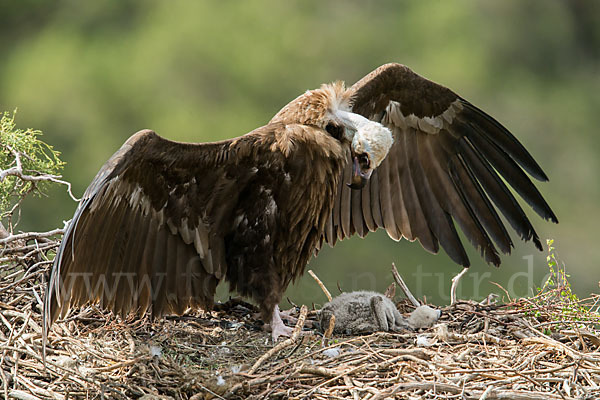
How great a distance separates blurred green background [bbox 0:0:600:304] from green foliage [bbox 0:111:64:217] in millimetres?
5319

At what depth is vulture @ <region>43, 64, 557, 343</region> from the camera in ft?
11.2

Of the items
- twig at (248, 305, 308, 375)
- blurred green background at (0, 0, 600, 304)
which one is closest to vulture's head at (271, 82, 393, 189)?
twig at (248, 305, 308, 375)

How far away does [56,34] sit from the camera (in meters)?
12.2

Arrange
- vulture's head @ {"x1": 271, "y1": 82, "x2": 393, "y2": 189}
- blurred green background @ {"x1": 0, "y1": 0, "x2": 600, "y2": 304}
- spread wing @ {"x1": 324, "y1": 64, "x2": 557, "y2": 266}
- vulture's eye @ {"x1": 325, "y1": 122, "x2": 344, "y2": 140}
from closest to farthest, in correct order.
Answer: vulture's head @ {"x1": 271, "y1": 82, "x2": 393, "y2": 189}, vulture's eye @ {"x1": 325, "y1": 122, "x2": 344, "y2": 140}, spread wing @ {"x1": 324, "y1": 64, "x2": 557, "y2": 266}, blurred green background @ {"x1": 0, "y1": 0, "x2": 600, "y2": 304}

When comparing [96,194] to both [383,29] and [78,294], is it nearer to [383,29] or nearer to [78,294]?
[78,294]

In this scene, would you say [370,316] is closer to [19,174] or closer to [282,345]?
[282,345]

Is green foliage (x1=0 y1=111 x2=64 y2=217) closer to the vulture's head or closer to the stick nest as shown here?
the stick nest

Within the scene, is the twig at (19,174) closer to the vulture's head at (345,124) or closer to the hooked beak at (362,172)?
the vulture's head at (345,124)

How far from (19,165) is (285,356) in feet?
5.55

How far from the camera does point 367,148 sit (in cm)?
352

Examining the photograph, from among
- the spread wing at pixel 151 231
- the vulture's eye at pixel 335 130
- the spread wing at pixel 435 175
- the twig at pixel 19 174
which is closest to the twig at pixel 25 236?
the twig at pixel 19 174

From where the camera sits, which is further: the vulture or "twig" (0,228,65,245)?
"twig" (0,228,65,245)

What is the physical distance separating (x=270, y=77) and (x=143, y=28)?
243 cm

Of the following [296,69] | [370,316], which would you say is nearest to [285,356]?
[370,316]
